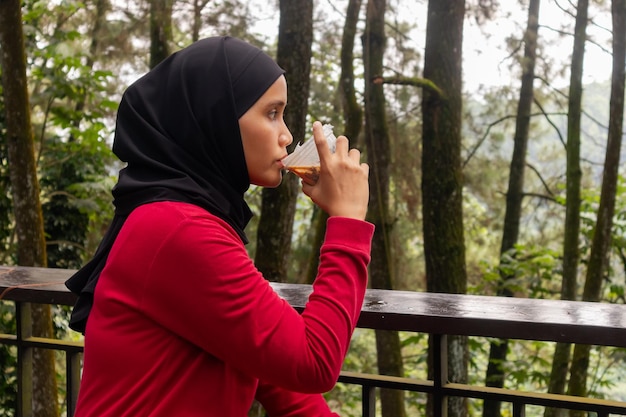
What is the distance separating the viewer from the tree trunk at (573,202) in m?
8.72

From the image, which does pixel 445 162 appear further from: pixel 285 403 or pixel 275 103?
pixel 275 103

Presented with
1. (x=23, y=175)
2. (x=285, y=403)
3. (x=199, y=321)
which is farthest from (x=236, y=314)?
(x=23, y=175)

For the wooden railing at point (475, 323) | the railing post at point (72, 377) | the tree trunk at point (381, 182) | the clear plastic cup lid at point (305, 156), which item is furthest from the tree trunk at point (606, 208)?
the clear plastic cup lid at point (305, 156)

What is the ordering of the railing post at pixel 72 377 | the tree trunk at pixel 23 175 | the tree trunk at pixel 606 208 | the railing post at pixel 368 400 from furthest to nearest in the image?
the tree trunk at pixel 606 208
the tree trunk at pixel 23 175
the railing post at pixel 72 377
the railing post at pixel 368 400

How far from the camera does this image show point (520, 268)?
307 inches

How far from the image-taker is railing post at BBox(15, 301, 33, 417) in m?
2.33

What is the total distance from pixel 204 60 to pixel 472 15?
868 centimetres

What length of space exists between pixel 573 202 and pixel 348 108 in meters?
2.99

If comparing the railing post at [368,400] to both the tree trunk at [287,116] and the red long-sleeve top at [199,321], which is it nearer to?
the red long-sleeve top at [199,321]

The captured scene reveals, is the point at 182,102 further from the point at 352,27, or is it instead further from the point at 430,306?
the point at 352,27

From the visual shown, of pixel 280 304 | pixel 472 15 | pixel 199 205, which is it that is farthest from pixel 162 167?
pixel 472 15

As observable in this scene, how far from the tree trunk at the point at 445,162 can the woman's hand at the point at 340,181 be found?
196 inches

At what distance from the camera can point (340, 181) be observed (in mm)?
1347

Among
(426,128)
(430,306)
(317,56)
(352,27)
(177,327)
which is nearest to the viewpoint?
(177,327)
